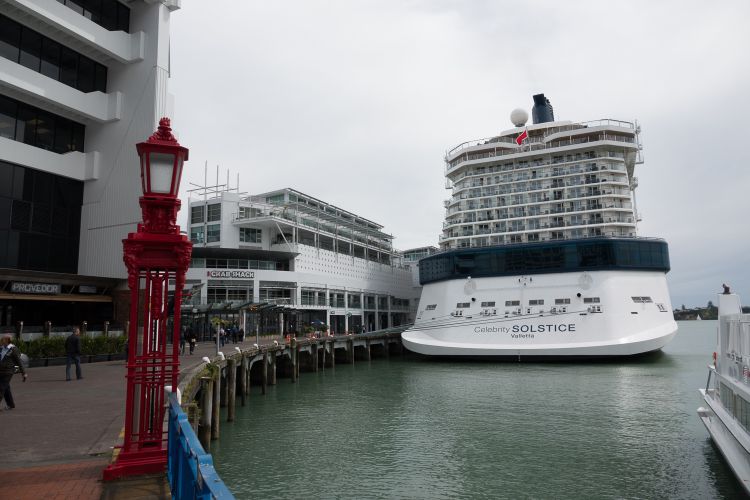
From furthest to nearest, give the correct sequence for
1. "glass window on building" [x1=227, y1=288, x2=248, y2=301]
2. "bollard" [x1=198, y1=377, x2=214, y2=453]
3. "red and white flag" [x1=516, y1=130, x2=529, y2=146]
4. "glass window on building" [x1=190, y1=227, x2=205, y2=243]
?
1. "glass window on building" [x1=190, y1=227, x2=205, y2=243]
2. "glass window on building" [x1=227, y1=288, x2=248, y2=301]
3. "red and white flag" [x1=516, y1=130, x2=529, y2=146]
4. "bollard" [x1=198, y1=377, x2=214, y2=453]

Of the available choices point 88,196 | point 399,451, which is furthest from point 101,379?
point 88,196

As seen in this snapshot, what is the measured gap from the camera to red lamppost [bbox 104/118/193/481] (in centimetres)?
651

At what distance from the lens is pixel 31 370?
20.1 meters

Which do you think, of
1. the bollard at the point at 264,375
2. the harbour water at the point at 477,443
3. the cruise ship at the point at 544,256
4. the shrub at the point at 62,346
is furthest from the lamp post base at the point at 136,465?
the cruise ship at the point at 544,256

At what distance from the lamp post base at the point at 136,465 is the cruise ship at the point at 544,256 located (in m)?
31.2

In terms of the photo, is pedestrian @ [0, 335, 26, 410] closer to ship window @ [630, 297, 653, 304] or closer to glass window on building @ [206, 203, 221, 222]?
ship window @ [630, 297, 653, 304]

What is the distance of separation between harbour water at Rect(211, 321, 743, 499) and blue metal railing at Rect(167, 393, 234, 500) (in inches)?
232

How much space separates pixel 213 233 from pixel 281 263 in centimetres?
762

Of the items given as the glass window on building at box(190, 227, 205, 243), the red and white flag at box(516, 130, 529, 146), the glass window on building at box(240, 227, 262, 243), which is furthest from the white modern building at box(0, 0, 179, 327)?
the red and white flag at box(516, 130, 529, 146)

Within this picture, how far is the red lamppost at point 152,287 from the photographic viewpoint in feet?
21.4

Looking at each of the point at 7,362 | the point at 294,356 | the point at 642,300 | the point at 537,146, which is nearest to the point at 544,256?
the point at 642,300

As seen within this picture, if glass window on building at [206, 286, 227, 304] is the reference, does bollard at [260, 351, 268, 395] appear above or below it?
below

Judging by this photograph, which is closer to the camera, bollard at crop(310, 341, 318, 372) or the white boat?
the white boat

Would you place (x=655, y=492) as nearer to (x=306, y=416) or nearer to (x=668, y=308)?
(x=306, y=416)
